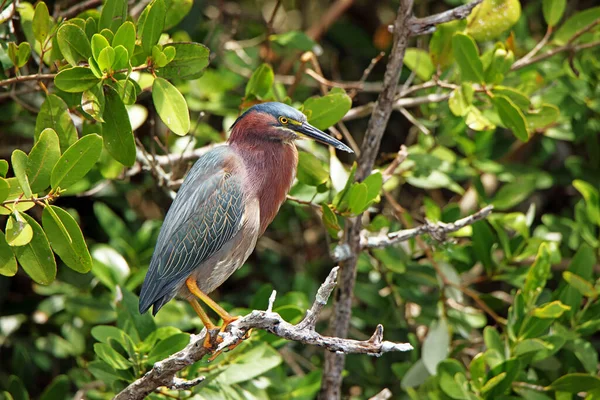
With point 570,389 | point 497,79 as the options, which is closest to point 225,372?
point 570,389

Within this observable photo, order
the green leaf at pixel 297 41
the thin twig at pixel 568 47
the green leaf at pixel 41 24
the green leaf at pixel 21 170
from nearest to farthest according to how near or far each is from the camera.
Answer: the green leaf at pixel 21 170 → the green leaf at pixel 41 24 → the thin twig at pixel 568 47 → the green leaf at pixel 297 41

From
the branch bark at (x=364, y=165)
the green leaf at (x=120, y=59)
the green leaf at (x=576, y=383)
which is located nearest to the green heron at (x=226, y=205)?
the branch bark at (x=364, y=165)

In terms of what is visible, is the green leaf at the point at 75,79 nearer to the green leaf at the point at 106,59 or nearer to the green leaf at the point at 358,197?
the green leaf at the point at 106,59

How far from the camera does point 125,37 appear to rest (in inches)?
100

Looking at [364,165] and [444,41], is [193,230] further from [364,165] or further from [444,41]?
[444,41]

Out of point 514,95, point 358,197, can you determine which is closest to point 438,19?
point 514,95

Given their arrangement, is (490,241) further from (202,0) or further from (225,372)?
(202,0)

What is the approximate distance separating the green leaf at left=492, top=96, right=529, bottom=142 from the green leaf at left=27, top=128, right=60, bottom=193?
1769 millimetres

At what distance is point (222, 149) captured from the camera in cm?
310

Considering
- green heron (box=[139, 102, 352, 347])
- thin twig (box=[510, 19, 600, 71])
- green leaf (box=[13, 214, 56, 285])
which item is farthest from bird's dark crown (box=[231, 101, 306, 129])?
thin twig (box=[510, 19, 600, 71])

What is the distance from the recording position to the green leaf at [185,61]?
2.75 meters

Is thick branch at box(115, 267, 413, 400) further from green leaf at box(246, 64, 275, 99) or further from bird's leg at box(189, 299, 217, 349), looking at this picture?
green leaf at box(246, 64, 275, 99)

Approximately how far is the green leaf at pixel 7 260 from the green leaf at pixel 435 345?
5.92 feet

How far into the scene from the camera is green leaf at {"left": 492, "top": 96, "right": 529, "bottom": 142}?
3.05 meters
